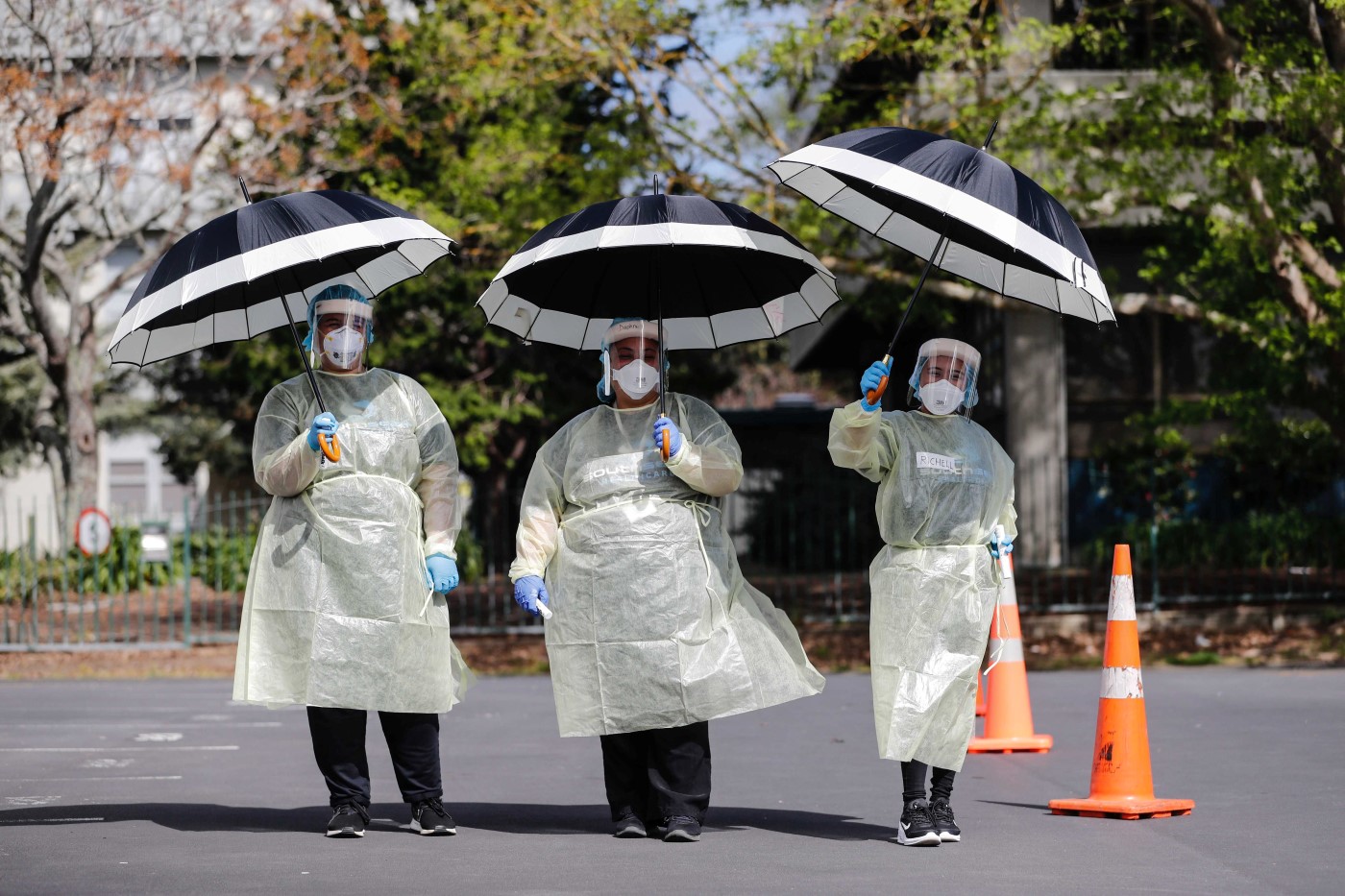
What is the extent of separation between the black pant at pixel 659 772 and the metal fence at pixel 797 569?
35.3 feet

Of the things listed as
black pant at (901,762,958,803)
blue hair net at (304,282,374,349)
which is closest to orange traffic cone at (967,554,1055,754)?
black pant at (901,762,958,803)

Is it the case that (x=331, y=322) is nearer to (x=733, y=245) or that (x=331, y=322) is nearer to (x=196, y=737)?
(x=733, y=245)

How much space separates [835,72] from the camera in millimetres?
20828

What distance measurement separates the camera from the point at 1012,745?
896 centimetres

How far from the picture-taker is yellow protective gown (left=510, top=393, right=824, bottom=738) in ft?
20.3

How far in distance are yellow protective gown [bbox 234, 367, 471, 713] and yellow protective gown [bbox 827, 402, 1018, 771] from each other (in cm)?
156

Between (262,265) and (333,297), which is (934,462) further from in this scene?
(262,265)

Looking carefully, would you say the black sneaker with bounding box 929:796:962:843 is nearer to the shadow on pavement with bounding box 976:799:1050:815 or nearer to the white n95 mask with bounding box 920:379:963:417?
the shadow on pavement with bounding box 976:799:1050:815

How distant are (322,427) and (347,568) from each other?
1.82ft

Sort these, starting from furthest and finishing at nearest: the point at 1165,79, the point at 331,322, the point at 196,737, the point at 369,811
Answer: the point at 1165,79
the point at 196,737
the point at 369,811
the point at 331,322

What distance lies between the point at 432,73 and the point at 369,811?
12717 mm

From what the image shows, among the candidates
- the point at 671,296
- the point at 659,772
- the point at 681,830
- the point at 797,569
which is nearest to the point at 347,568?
the point at 659,772

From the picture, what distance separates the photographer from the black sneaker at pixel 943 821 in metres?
6.12

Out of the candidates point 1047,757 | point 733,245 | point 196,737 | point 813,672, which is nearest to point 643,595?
point 813,672
